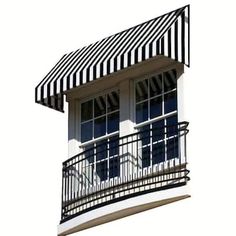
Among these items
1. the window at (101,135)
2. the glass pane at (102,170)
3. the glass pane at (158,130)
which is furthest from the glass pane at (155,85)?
the glass pane at (102,170)

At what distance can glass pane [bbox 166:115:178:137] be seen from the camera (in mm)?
25125

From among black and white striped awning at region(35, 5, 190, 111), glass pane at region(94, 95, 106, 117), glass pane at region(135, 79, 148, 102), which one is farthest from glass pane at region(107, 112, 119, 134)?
black and white striped awning at region(35, 5, 190, 111)

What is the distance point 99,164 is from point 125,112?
1.10 metres

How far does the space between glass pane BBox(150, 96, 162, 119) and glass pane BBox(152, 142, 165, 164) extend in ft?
1.88

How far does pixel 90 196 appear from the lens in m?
26.3

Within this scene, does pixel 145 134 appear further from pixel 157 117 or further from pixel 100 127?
pixel 100 127

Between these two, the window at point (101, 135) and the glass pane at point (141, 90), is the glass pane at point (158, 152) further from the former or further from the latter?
the glass pane at point (141, 90)


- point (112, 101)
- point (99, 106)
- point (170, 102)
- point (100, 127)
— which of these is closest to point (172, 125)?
point (170, 102)

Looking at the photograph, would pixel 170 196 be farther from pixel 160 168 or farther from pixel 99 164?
pixel 99 164

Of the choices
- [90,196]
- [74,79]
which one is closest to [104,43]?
[74,79]

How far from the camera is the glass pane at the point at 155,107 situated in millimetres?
25891

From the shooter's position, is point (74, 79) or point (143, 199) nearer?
point (143, 199)

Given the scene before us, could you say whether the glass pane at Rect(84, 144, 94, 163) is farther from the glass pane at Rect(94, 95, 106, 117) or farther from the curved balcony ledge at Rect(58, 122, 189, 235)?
the glass pane at Rect(94, 95, 106, 117)

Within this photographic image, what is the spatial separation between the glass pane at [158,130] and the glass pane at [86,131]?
69.3 inches
